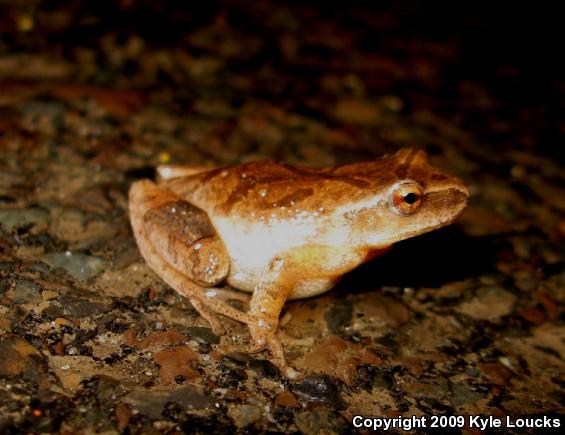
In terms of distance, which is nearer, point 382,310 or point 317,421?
point 317,421

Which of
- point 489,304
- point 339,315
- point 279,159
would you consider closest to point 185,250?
point 339,315

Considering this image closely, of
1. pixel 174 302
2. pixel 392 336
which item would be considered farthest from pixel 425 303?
pixel 174 302

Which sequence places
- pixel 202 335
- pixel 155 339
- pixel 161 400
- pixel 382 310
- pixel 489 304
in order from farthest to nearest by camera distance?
pixel 489 304 < pixel 382 310 < pixel 202 335 < pixel 155 339 < pixel 161 400

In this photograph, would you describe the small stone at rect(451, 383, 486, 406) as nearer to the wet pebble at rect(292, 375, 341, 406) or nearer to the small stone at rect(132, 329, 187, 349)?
the wet pebble at rect(292, 375, 341, 406)

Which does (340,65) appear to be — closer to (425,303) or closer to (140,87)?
(140,87)

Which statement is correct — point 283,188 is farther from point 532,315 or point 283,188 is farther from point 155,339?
point 532,315

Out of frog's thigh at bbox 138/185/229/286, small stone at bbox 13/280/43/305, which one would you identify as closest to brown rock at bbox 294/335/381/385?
frog's thigh at bbox 138/185/229/286

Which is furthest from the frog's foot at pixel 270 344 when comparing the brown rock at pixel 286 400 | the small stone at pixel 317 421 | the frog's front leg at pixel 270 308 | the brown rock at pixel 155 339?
the brown rock at pixel 155 339
